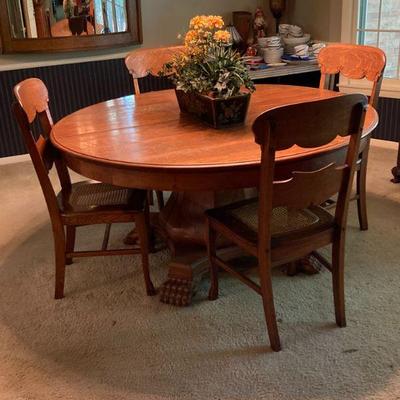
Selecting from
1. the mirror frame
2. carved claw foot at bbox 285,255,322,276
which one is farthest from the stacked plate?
carved claw foot at bbox 285,255,322,276

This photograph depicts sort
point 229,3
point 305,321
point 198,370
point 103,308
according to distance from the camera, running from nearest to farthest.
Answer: point 198,370
point 305,321
point 103,308
point 229,3

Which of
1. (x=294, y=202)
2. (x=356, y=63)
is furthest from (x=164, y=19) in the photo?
(x=294, y=202)

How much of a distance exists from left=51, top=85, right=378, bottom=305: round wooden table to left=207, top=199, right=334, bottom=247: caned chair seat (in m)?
0.19

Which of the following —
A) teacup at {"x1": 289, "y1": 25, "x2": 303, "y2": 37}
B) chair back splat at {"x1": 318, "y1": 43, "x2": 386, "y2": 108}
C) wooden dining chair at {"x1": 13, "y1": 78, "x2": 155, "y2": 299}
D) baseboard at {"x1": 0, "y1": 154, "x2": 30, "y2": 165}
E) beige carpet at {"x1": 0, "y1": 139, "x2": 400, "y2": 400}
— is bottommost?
beige carpet at {"x1": 0, "y1": 139, "x2": 400, "y2": 400}

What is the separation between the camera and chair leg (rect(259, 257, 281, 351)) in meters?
1.83

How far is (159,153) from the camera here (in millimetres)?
1910

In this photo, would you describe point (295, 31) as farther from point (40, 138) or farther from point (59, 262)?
point (59, 262)

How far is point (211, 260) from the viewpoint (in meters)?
2.16

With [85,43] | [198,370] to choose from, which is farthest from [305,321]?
[85,43]

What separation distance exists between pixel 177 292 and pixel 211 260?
0.70 feet

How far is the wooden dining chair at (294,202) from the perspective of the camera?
5.29ft

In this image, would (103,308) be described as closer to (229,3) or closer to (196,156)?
(196,156)

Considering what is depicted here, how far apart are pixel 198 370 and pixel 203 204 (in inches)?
32.3

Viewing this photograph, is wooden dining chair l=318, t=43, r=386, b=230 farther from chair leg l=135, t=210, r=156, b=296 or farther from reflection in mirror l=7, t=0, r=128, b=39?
reflection in mirror l=7, t=0, r=128, b=39
